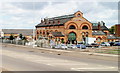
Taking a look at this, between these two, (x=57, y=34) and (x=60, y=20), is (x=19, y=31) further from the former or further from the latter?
(x=57, y=34)

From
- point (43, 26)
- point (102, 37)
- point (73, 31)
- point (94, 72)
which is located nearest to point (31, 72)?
point (94, 72)

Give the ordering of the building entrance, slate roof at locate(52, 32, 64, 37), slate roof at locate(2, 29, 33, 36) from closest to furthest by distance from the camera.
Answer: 1. slate roof at locate(52, 32, 64, 37)
2. the building entrance
3. slate roof at locate(2, 29, 33, 36)

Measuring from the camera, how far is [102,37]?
93.7 m

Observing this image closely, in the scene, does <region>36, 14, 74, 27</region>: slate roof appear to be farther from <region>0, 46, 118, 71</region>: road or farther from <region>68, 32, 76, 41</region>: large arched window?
<region>0, 46, 118, 71</region>: road

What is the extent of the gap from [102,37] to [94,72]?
3125 inches

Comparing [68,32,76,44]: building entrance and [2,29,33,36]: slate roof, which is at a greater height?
[2,29,33,36]: slate roof

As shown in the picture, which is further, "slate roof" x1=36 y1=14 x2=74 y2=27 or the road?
"slate roof" x1=36 y1=14 x2=74 y2=27

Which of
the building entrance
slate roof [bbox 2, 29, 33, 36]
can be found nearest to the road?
the building entrance

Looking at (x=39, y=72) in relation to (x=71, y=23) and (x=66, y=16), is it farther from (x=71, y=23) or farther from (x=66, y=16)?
(x=66, y=16)

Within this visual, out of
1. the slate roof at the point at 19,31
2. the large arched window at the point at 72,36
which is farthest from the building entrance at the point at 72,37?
the slate roof at the point at 19,31

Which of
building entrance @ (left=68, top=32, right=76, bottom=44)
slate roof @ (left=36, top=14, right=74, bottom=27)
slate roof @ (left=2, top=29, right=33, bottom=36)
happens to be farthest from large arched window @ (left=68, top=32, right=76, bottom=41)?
slate roof @ (left=2, top=29, right=33, bottom=36)

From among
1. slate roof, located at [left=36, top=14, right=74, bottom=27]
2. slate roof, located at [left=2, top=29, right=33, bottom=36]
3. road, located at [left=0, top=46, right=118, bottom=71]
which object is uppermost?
slate roof, located at [left=36, top=14, right=74, bottom=27]

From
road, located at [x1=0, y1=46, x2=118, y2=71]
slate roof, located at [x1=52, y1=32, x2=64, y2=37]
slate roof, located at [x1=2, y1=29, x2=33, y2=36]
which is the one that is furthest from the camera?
slate roof, located at [x1=2, y1=29, x2=33, y2=36]

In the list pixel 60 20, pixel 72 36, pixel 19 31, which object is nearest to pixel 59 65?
pixel 72 36
